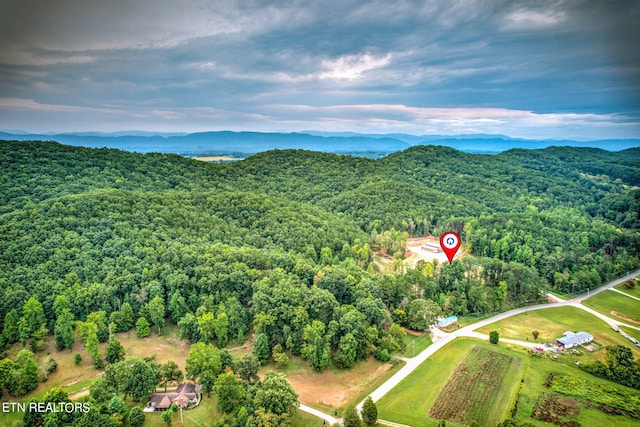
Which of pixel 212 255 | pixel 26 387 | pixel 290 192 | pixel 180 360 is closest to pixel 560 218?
pixel 290 192

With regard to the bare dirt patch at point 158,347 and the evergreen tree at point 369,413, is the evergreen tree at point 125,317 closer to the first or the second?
the bare dirt patch at point 158,347

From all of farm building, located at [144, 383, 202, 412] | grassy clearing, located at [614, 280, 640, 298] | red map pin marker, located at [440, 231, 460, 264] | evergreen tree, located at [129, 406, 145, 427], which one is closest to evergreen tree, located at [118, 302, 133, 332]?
farm building, located at [144, 383, 202, 412]

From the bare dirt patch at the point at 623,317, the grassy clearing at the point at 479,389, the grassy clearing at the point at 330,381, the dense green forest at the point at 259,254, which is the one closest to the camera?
the grassy clearing at the point at 479,389

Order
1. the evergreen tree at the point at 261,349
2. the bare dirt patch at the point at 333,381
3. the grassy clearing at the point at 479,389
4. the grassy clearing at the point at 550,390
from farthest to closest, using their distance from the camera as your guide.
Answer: the evergreen tree at the point at 261,349
the bare dirt patch at the point at 333,381
the grassy clearing at the point at 479,389
the grassy clearing at the point at 550,390

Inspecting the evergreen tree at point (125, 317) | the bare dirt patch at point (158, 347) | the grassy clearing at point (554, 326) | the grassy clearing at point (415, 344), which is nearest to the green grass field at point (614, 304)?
the grassy clearing at point (554, 326)

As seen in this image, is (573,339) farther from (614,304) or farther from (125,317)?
(125,317)

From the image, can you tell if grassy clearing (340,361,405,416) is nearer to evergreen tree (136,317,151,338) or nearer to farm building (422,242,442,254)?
evergreen tree (136,317,151,338)

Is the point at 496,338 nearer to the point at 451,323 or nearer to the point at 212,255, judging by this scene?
the point at 451,323

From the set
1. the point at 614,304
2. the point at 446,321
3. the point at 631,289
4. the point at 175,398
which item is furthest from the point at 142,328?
the point at 631,289
